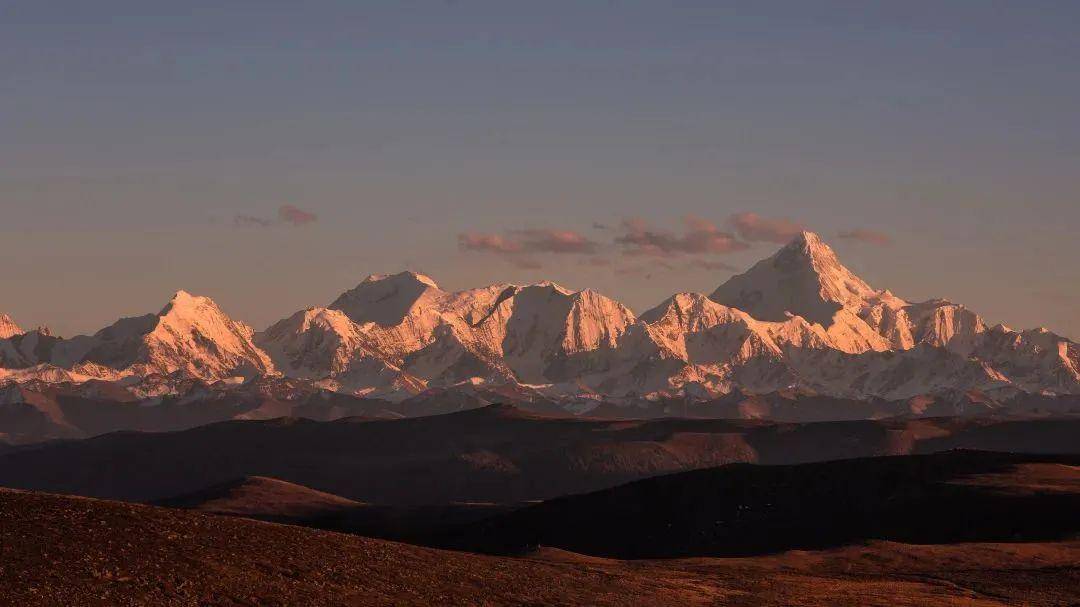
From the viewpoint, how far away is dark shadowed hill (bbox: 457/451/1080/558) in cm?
17012

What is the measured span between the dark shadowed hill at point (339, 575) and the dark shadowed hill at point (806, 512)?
1478 inches

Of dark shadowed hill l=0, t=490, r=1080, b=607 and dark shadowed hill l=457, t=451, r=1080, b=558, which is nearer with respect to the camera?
dark shadowed hill l=0, t=490, r=1080, b=607

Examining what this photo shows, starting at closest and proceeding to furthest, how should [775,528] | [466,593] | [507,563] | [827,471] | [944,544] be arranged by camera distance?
[466,593], [507,563], [944,544], [775,528], [827,471]

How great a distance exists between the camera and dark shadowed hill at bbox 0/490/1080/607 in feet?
274

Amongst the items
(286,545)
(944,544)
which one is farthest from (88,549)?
(944,544)

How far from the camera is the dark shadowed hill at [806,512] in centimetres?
17012

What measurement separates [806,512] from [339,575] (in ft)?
333

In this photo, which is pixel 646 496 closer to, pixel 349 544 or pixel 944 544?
pixel 944 544

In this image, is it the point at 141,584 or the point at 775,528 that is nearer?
the point at 141,584

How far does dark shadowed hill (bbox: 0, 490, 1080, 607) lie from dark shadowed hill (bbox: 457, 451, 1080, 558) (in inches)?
1478

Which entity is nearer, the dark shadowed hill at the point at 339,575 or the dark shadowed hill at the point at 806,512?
the dark shadowed hill at the point at 339,575

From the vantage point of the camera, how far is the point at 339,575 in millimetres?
93750

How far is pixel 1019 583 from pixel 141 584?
6636cm

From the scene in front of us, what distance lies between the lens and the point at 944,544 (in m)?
154
